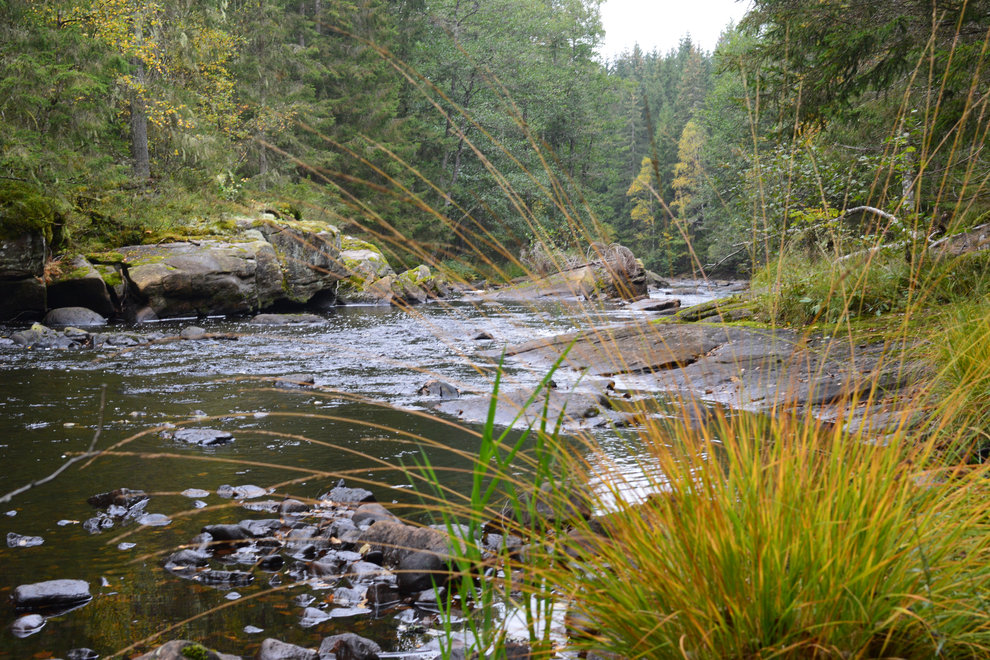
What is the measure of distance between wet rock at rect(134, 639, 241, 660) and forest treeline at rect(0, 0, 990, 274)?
161cm

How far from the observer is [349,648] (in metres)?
2.62

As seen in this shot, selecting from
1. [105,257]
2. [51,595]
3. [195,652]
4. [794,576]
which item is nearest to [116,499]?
[51,595]

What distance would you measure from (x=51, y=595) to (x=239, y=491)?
5.22 feet

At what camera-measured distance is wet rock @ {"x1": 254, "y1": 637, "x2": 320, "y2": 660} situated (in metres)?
2.57

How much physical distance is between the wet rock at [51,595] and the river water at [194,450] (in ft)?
0.23

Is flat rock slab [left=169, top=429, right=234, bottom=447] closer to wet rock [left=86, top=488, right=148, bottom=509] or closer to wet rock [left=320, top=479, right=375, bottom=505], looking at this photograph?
wet rock [left=86, top=488, right=148, bottom=509]

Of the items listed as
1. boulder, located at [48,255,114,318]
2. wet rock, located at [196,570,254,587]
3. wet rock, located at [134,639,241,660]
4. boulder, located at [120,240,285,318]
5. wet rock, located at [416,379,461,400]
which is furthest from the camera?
boulder, located at [120,240,285,318]

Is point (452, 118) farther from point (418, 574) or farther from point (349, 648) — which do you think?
point (349, 648)

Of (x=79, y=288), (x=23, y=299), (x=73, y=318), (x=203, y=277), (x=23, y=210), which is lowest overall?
(x=73, y=318)

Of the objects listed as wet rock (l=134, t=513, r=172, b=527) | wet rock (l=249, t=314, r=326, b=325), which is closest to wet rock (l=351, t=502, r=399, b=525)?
wet rock (l=134, t=513, r=172, b=527)

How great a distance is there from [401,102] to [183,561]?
1367 inches

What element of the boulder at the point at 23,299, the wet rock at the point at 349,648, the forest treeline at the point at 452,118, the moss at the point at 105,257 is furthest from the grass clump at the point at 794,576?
the moss at the point at 105,257

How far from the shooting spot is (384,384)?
341 inches

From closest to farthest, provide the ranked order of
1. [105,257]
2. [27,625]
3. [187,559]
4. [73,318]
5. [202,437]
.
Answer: [27,625] → [187,559] → [202,437] → [73,318] → [105,257]
